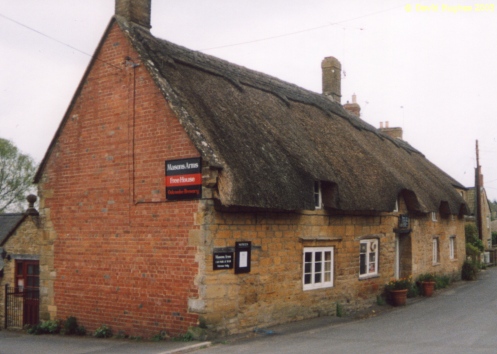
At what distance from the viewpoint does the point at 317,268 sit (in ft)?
47.6

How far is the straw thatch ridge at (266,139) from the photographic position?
1143 cm

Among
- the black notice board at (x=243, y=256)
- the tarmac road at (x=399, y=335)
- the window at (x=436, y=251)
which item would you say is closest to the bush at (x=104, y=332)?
the tarmac road at (x=399, y=335)

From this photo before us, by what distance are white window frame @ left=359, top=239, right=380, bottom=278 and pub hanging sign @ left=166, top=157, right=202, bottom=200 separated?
7117 mm

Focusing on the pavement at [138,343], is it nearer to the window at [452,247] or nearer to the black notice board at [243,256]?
the black notice board at [243,256]

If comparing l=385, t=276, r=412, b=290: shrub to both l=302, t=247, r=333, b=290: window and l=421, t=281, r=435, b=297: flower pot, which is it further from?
l=302, t=247, r=333, b=290: window

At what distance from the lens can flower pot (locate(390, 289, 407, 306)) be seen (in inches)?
680

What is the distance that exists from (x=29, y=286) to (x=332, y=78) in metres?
15.7

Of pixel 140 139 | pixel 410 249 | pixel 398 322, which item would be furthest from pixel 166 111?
pixel 410 249

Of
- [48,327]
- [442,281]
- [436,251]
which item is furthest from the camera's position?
[436,251]

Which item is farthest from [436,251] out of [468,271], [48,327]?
[48,327]

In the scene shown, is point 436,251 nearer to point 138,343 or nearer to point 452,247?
point 452,247

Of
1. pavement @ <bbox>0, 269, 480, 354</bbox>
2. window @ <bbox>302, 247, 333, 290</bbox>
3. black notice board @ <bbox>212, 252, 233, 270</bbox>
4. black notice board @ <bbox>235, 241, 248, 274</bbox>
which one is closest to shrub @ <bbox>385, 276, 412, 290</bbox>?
pavement @ <bbox>0, 269, 480, 354</bbox>

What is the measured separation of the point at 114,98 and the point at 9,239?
7833 mm

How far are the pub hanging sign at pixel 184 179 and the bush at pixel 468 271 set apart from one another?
2000 centimetres
